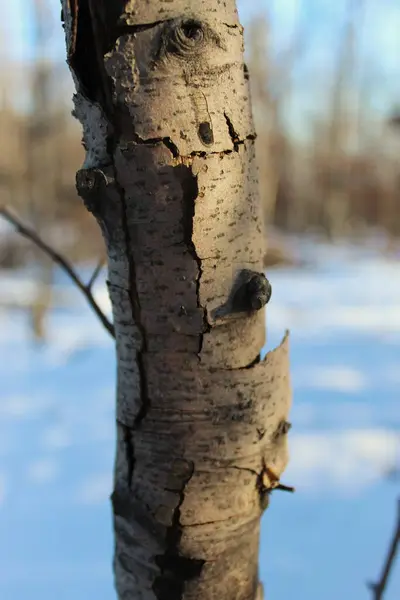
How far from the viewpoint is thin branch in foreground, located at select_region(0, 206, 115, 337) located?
0.77 m

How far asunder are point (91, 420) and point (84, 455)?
43cm

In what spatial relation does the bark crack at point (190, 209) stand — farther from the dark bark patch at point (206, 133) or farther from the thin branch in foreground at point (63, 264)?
the thin branch in foreground at point (63, 264)

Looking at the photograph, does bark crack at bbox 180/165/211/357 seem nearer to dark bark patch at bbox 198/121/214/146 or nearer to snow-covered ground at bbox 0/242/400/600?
dark bark patch at bbox 198/121/214/146

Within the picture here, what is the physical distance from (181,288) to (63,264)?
388mm

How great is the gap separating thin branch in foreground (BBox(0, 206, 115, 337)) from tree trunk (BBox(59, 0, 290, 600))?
19 cm

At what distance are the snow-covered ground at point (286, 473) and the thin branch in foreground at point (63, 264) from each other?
1233 mm

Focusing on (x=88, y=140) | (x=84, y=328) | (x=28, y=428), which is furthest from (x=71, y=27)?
(x=84, y=328)

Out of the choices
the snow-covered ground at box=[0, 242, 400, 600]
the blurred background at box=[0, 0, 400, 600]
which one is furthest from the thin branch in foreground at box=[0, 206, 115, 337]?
the snow-covered ground at box=[0, 242, 400, 600]

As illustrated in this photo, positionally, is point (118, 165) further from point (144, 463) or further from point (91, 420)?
point (91, 420)

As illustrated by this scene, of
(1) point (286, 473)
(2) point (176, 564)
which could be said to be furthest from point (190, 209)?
(1) point (286, 473)

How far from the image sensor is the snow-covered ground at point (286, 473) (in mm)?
1742

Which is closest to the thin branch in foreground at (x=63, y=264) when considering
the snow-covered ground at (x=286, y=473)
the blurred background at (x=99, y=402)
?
the blurred background at (x=99, y=402)

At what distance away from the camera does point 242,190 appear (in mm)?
518

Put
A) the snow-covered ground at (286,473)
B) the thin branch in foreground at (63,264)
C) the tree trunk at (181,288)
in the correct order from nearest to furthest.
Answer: the tree trunk at (181,288)
the thin branch in foreground at (63,264)
the snow-covered ground at (286,473)
